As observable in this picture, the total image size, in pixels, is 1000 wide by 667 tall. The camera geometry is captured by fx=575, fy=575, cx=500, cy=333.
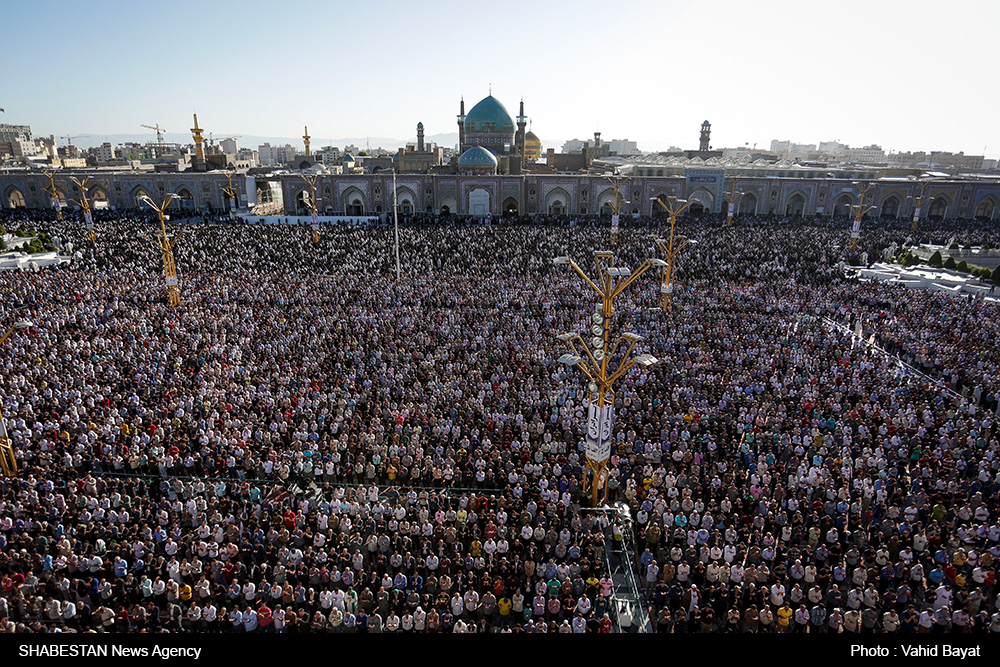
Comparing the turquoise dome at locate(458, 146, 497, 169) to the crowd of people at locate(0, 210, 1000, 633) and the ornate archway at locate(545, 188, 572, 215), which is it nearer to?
the ornate archway at locate(545, 188, 572, 215)

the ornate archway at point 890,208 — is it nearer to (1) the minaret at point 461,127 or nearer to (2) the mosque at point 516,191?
(2) the mosque at point 516,191

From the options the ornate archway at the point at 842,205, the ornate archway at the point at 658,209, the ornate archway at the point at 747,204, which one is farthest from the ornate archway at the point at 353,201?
the ornate archway at the point at 842,205

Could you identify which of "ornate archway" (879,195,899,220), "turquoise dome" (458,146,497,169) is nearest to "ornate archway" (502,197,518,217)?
"turquoise dome" (458,146,497,169)

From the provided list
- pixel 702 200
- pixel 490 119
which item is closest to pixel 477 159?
pixel 490 119

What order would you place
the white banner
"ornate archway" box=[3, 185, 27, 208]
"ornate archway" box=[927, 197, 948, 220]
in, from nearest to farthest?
the white banner < "ornate archway" box=[927, 197, 948, 220] < "ornate archway" box=[3, 185, 27, 208]

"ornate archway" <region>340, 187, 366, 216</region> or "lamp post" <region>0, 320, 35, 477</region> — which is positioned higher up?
"ornate archway" <region>340, 187, 366, 216</region>

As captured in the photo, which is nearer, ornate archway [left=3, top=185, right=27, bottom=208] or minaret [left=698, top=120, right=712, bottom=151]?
ornate archway [left=3, top=185, right=27, bottom=208]
